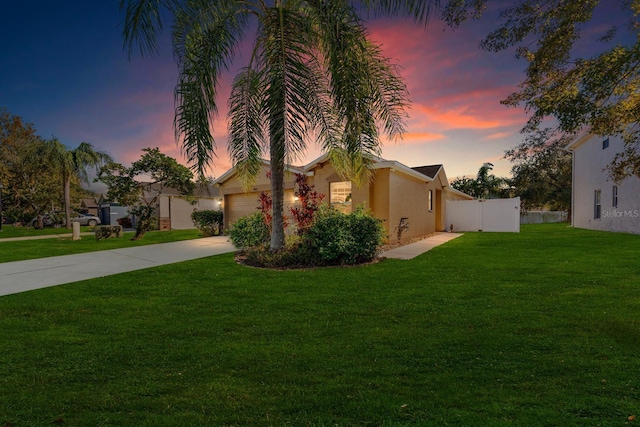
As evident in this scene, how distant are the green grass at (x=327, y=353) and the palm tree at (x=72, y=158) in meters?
22.5

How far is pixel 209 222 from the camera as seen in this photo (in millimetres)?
16984

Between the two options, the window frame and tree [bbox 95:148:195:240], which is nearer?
tree [bbox 95:148:195:240]

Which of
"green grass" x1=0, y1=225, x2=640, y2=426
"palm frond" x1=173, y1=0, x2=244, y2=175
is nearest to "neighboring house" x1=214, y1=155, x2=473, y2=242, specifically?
"palm frond" x1=173, y1=0, x2=244, y2=175

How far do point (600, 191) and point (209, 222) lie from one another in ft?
68.9

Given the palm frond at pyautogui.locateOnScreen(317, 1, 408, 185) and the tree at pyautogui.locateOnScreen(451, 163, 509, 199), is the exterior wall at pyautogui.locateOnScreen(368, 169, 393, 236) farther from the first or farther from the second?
the tree at pyautogui.locateOnScreen(451, 163, 509, 199)

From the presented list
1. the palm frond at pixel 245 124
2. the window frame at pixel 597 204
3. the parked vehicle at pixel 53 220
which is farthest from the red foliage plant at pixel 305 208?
the parked vehicle at pixel 53 220

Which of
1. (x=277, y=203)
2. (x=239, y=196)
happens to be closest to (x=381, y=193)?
(x=277, y=203)

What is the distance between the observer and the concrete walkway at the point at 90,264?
256 inches

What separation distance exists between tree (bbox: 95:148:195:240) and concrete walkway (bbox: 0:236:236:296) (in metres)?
4.35

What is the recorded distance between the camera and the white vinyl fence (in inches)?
727

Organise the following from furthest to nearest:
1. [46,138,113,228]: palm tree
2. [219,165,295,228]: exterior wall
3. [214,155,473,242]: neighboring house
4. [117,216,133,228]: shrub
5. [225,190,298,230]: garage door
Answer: [117,216,133,228]: shrub
[46,138,113,228]: palm tree
[225,190,298,230]: garage door
[219,165,295,228]: exterior wall
[214,155,473,242]: neighboring house

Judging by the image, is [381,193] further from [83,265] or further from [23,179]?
[23,179]

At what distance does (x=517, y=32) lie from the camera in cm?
572

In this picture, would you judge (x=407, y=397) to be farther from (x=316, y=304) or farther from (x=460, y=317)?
(x=316, y=304)
